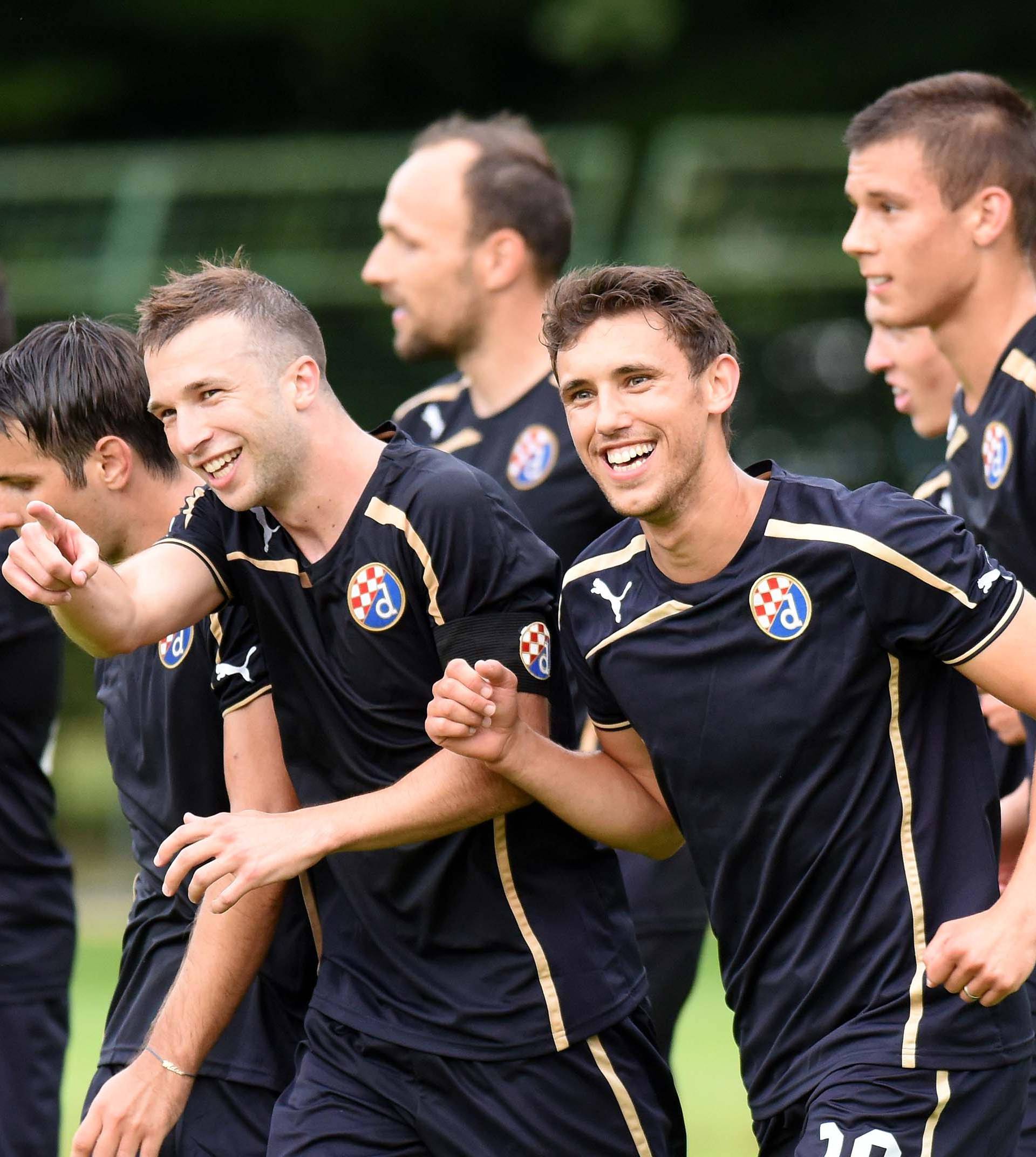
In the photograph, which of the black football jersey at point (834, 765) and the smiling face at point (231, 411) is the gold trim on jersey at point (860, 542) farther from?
the smiling face at point (231, 411)

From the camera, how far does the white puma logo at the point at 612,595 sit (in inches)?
154

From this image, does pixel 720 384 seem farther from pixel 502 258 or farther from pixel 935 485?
pixel 502 258

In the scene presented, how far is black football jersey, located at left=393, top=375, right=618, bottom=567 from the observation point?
5715 mm

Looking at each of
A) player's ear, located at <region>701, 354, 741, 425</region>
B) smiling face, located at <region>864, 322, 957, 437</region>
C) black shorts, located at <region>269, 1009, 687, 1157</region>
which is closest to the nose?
smiling face, located at <region>864, 322, 957, 437</region>

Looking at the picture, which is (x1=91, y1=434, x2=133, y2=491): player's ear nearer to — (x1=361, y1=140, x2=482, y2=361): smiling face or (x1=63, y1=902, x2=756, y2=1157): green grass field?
(x1=361, y1=140, x2=482, y2=361): smiling face

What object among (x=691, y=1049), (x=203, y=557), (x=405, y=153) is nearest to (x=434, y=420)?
(x=203, y=557)

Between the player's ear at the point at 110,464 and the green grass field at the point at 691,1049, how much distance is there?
299cm

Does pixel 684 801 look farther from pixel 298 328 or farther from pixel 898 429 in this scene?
pixel 898 429

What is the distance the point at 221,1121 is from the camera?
13.9 feet

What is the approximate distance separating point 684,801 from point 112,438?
64.6 inches

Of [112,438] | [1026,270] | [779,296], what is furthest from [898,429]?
[112,438]

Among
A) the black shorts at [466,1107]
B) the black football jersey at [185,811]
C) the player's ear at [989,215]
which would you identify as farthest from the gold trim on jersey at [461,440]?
the black shorts at [466,1107]

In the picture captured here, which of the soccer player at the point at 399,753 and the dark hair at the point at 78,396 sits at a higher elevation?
the dark hair at the point at 78,396

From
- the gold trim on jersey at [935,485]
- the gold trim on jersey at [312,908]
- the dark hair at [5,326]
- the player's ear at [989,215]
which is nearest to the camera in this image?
the gold trim on jersey at [312,908]
